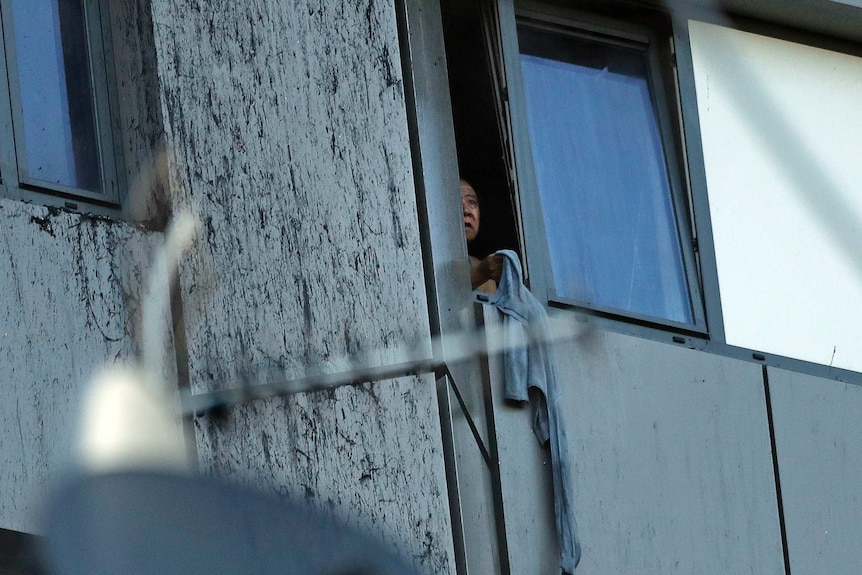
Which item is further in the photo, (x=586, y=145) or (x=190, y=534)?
(x=586, y=145)

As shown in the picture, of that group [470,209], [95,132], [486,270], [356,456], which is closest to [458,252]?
[486,270]

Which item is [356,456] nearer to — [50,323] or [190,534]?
[190,534]

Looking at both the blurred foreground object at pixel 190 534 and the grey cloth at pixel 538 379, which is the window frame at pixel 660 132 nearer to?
the grey cloth at pixel 538 379

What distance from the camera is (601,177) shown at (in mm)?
6922

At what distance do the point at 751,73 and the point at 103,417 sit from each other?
3.91 m

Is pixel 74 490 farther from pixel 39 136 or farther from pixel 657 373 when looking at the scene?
pixel 657 373

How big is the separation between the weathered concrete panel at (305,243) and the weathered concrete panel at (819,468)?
5.89 feet

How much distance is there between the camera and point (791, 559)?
6.44 m

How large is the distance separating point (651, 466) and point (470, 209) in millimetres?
1376

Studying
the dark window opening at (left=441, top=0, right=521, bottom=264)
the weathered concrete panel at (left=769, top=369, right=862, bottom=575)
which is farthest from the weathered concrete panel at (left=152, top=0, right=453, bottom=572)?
the weathered concrete panel at (left=769, top=369, right=862, bottom=575)

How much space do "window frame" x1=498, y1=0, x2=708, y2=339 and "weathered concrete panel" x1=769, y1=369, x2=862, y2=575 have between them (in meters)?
0.49

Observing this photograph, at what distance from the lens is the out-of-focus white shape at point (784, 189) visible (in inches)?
280

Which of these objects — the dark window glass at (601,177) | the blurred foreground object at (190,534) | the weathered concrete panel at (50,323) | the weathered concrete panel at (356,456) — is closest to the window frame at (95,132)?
the weathered concrete panel at (50,323)

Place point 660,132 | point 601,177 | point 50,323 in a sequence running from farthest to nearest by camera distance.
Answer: point 660,132 < point 601,177 < point 50,323
